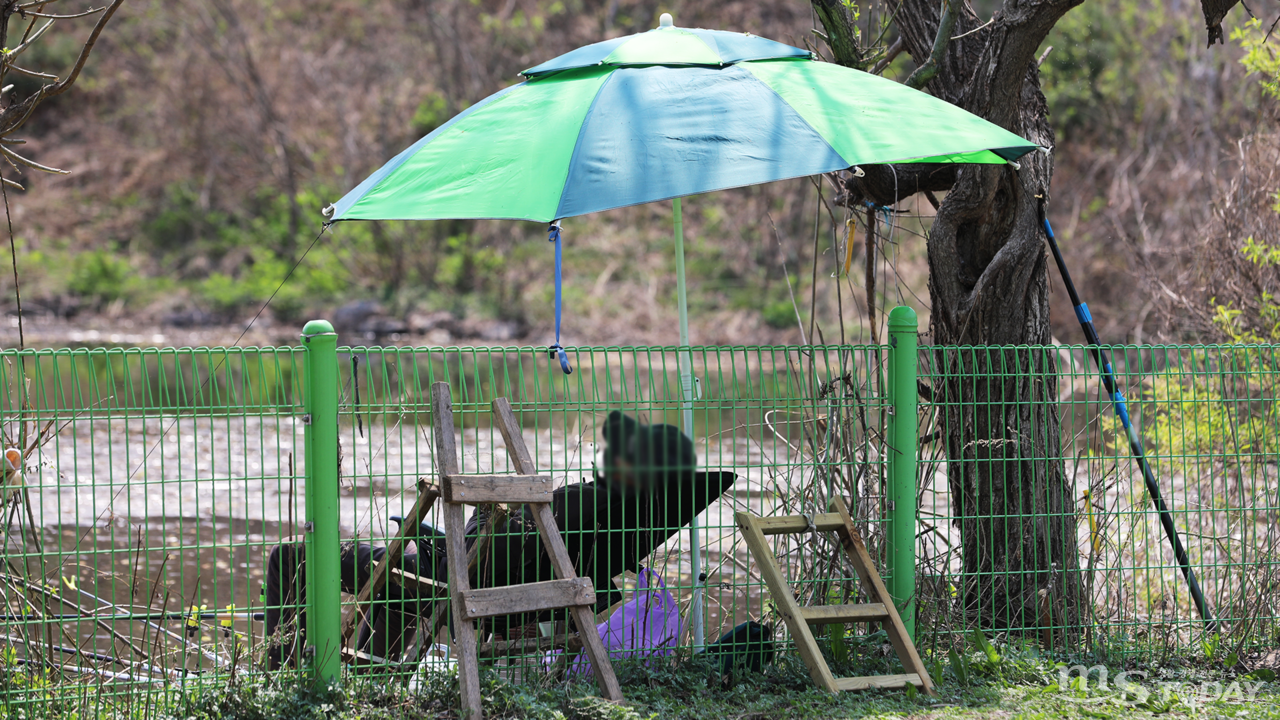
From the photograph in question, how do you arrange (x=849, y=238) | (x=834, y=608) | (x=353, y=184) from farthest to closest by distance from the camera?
(x=353, y=184)
(x=849, y=238)
(x=834, y=608)

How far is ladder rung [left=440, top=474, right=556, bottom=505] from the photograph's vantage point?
3715mm

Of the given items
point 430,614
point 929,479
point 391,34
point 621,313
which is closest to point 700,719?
point 430,614

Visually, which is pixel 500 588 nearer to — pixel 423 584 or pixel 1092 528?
pixel 423 584

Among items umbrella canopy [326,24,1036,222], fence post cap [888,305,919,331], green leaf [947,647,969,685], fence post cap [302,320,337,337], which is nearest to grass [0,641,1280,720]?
green leaf [947,647,969,685]

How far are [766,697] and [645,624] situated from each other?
0.53 metres

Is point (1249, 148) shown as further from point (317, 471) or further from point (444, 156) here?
point (317, 471)

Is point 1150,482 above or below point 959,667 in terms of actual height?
above

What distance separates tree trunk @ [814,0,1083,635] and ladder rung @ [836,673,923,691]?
56 centimetres

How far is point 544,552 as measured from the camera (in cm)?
424

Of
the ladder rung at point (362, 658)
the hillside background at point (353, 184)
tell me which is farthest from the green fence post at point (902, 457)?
the hillside background at point (353, 184)

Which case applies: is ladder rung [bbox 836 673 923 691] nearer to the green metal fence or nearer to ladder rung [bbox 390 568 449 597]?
the green metal fence

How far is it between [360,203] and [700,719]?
2128 millimetres

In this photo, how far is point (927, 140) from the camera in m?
3.59

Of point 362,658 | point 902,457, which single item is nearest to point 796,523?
Result: point 902,457
